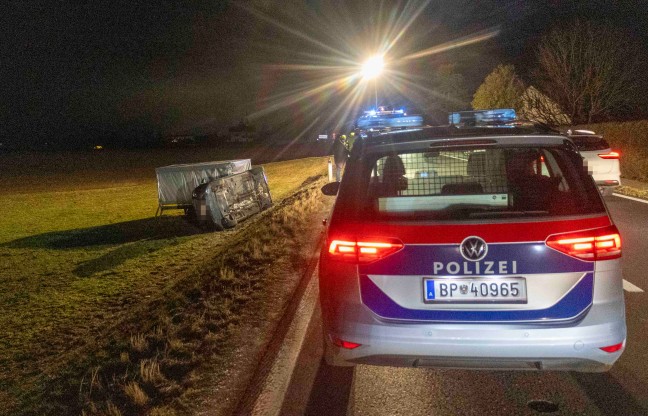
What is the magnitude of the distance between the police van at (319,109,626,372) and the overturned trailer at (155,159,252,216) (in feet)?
49.3

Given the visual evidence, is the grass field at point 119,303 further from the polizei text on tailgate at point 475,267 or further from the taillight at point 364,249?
the polizei text on tailgate at point 475,267

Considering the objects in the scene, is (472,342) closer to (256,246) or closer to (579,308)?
(579,308)

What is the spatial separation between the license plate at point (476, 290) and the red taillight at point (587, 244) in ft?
0.95

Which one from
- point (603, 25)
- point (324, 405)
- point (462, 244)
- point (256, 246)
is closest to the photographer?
point (462, 244)

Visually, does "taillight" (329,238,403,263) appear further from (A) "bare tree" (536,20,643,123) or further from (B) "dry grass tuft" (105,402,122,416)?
(A) "bare tree" (536,20,643,123)

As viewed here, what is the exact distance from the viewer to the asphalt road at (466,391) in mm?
3768

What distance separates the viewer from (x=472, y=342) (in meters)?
3.29

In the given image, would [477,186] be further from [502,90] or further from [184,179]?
[502,90]

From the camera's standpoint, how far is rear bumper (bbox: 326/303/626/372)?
3.28 m

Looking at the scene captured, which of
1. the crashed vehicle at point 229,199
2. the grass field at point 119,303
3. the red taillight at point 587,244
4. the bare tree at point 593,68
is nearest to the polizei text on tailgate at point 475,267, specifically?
the red taillight at point 587,244

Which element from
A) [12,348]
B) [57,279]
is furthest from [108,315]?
[57,279]

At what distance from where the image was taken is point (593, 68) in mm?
32688

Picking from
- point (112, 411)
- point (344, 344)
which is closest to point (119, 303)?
point (112, 411)

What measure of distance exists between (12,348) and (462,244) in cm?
651
